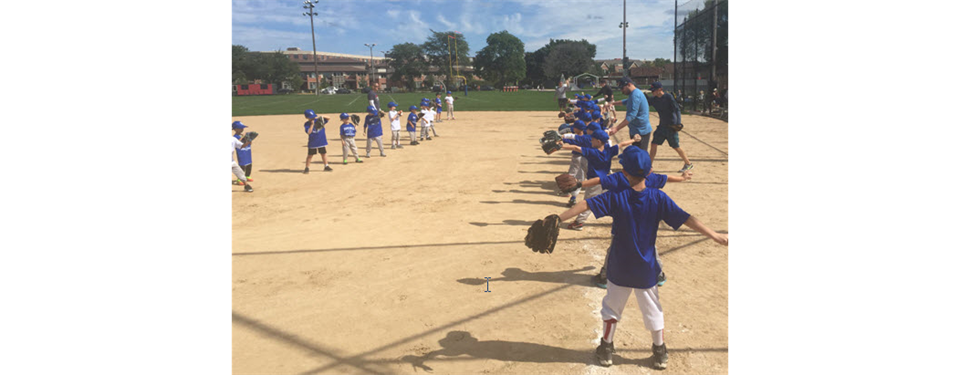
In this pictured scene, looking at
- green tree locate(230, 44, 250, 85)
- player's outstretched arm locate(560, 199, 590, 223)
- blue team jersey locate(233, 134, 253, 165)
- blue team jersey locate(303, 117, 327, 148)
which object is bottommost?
player's outstretched arm locate(560, 199, 590, 223)

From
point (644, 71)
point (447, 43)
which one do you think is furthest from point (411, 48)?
point (644, 71)

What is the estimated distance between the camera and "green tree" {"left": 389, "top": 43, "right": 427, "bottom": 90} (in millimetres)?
116000

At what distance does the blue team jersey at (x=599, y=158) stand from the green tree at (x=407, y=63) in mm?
108662

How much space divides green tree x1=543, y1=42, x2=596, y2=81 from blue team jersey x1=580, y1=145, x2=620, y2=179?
100 metres

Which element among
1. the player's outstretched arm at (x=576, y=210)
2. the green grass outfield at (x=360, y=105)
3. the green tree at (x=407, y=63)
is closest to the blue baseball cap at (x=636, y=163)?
the player's outstretched arm at (x=576, y=210)

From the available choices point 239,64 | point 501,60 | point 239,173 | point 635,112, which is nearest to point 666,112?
point 635,112

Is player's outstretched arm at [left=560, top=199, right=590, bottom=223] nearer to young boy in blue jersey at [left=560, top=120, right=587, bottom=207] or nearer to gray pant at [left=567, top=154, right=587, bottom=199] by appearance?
young boy in blue jersey at [left=560, top=120, right=587, bottom=207]

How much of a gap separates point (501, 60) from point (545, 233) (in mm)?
111777

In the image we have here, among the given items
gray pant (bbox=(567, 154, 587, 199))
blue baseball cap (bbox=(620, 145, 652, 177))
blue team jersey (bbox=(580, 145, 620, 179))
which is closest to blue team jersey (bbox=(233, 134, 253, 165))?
gray pant (bbox=(567, 154, 587, 199))

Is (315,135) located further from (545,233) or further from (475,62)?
(475,62)

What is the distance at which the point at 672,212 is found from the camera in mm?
3822

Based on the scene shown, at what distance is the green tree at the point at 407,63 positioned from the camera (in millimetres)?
116000

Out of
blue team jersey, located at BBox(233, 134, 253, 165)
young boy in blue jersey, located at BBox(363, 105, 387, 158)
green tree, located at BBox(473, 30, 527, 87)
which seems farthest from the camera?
green tree, located at BBox(473, 30, 527, 87)

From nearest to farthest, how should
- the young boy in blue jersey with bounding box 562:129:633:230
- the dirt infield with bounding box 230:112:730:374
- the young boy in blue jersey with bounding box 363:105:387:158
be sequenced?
the dirt infield with bounding box 230:112:730:374, the young boy in blue jersey with bounding box 562:129:633:230, the young boy in blue jersey with bounding box 363:105:387:158
